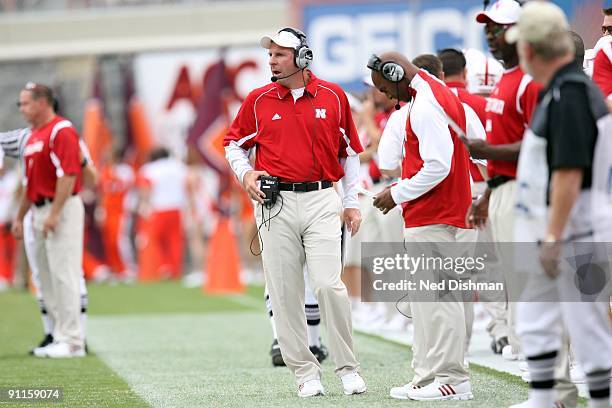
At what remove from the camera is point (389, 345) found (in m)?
11.7

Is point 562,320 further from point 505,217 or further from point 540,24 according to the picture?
point 505,217

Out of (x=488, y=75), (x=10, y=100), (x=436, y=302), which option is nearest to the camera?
(x=436, y=302)

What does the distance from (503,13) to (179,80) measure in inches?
819

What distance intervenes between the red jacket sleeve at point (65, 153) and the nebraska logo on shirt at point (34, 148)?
11 cm

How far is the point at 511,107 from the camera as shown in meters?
7.15

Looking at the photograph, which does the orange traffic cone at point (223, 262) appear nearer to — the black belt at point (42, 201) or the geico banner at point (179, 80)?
the geico banner at point (179, 80)

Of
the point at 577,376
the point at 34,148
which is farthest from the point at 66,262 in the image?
the point at 577,376

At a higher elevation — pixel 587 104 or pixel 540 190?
pixel 587 104

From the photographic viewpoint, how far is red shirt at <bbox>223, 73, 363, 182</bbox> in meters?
8.17

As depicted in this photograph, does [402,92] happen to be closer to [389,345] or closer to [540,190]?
[540,190]

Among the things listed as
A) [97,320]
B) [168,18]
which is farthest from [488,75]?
[168,18]

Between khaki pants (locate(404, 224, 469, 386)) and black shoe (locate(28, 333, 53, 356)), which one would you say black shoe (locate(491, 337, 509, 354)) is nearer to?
khaki pants (locate(404, 224, 469, 386))

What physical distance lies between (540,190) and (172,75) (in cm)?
2244

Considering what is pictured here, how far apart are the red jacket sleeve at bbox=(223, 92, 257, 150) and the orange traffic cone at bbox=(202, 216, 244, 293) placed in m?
12.0
